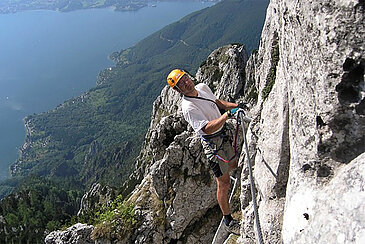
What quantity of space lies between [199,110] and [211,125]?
0.82 metres

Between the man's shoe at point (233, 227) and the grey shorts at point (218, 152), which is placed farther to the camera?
the man's shoe at point (233, 227)

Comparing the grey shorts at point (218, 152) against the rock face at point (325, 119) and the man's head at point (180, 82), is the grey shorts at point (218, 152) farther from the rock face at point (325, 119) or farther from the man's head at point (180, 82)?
the rock face at point (325, 119)

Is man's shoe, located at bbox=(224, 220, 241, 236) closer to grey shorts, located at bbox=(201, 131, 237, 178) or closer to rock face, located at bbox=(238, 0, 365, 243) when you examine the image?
grey shorts, located at bbox=(201, 131, 237, 178)

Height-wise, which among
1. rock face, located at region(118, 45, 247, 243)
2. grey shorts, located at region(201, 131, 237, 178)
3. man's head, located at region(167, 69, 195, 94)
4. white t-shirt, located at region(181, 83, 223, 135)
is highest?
man's head, located at region(167, 69, 195, 94)

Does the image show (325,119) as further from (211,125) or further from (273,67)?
(273,67)

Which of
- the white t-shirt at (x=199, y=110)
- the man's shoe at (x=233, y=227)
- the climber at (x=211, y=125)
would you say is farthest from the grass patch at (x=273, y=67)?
the man's shoe at (x=233, y=227)

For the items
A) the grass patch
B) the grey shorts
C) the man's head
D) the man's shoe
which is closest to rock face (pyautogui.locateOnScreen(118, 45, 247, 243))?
the man's shoe

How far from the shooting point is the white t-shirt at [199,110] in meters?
9.23

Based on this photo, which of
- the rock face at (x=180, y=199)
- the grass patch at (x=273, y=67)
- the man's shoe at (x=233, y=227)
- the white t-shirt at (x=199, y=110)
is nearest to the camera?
the white t-shirt at (x=199, y=110)

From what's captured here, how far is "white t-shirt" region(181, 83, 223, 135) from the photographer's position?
30.3ft

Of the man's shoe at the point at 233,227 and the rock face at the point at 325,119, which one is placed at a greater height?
the rock face at the point at 325,119

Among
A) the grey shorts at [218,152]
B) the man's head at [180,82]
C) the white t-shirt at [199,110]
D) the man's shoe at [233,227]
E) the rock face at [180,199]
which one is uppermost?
the man's head at [180,82]

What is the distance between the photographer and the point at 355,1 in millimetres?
4305

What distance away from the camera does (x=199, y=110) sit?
30.7 ft
